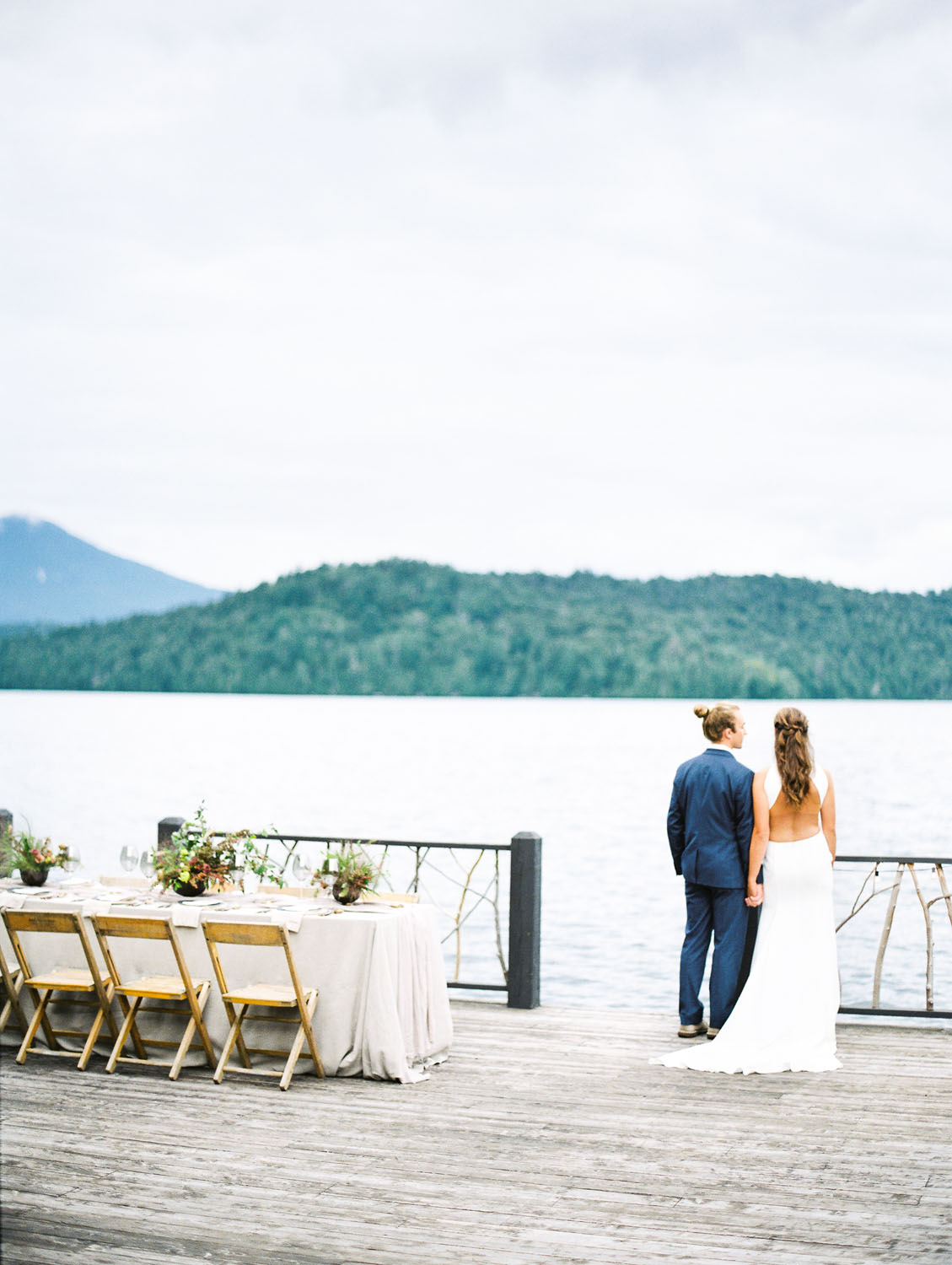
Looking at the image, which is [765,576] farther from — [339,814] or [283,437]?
[339,814]

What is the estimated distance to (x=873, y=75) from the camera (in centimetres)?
4412

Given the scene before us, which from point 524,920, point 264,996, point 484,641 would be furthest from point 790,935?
point 484,641

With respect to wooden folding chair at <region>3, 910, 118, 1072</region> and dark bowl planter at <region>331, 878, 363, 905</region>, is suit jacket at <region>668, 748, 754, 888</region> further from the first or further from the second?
wooden folding chair at <region>3, 910, 118, 1072</region>

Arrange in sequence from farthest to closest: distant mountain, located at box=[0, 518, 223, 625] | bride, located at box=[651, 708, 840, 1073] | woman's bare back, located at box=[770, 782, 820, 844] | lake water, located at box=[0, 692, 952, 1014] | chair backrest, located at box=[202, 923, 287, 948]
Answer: distant mountain, located at box=[0, 518, 223, 625] < lake water, located at box=[0, 692, 952, 1014] < woman's bare back, located at box=[770, 782, 820, 844] < bride, located at box=[651, 708, 840, 1073] < chair backrest, located at box=[202, 923, 287, 948]

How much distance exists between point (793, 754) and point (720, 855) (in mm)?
780

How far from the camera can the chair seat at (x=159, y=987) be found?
6.42m

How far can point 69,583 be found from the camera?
95812 millimetres

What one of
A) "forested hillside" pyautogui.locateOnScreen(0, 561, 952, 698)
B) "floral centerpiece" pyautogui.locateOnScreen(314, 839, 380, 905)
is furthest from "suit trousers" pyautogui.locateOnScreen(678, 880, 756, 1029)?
"forested hillside" pyautogui.locateOnScreen(0, 561, 952, 698)

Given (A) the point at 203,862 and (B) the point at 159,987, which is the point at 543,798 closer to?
(A) the point at 203,862

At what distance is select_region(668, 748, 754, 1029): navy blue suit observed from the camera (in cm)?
739

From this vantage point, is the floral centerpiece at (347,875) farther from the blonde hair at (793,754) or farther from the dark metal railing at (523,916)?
the blonde hair at (793,754)

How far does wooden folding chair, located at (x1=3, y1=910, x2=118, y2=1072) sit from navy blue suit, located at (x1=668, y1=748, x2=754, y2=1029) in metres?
3.06

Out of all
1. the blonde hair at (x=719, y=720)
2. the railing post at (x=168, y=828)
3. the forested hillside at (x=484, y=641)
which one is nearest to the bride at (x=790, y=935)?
the blonde hair at (x=719, y=720)

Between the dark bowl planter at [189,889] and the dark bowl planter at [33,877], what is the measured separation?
2.57ft
